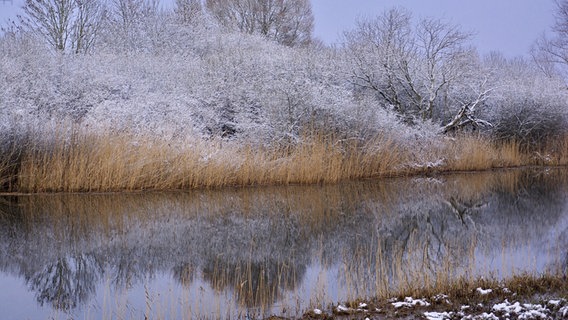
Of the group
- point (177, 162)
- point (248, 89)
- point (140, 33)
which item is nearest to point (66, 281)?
point (177, 162)

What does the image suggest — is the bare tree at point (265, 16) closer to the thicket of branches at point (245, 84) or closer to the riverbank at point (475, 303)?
the thicket of branches at point (245, 84)

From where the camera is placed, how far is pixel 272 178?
1494cm

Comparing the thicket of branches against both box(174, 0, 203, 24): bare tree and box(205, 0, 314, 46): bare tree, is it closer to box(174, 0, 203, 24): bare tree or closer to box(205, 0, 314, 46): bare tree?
box(174, 0, 203, 24): bare tree

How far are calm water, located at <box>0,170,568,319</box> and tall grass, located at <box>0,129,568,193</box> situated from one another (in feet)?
2.09

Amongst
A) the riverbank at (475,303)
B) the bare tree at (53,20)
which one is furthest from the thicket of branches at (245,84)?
the riverbank at (475,303)

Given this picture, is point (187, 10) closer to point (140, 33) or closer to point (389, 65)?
point (140, 33)

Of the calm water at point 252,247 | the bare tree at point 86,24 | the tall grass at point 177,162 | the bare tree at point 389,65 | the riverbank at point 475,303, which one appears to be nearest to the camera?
the riverbank at point 475,303

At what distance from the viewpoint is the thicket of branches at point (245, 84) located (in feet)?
54.7

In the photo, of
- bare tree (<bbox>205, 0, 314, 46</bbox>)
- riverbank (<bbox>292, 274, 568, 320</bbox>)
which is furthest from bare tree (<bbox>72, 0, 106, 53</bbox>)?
riverbank (<bbox>292, 274, 568, 320</bbox>)

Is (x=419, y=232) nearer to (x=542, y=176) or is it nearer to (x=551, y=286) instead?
(x=551, y=286)

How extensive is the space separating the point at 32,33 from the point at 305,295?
73.4ft

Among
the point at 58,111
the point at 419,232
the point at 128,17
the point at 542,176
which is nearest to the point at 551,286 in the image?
the point at 419,232

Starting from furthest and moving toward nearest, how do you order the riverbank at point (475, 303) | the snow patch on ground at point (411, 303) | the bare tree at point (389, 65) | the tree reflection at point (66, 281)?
1. the bare tree at point (389, 65)
2. the tree reflection at point (66, 281)
3. the snow patch on ground at point (411, 303)
4. the riverbank at point (475, 303)

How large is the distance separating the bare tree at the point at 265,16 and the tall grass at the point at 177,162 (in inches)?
691
